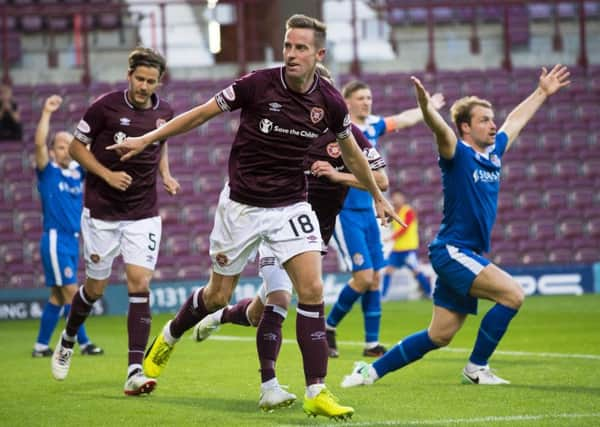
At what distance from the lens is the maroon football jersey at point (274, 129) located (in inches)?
265

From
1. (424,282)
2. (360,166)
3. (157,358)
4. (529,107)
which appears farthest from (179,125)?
(424,282)

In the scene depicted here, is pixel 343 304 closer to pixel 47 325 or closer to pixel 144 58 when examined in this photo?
pixel 47 325

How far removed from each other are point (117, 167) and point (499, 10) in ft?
71.9

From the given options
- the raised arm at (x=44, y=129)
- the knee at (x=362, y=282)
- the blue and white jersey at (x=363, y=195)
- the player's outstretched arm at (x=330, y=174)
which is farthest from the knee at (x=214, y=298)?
the raised arm at (x=44, y=129)

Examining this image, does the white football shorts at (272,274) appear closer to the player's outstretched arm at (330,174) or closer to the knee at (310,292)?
the knee at (310,292)

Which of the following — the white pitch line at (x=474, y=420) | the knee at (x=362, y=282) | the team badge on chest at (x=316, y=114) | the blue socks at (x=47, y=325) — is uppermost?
the team badge on chest at (x=316, y=114)

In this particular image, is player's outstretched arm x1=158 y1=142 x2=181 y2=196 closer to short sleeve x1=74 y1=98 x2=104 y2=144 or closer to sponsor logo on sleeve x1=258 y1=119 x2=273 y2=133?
short sleeve x1=74 y1=98 x2=104 y2=144

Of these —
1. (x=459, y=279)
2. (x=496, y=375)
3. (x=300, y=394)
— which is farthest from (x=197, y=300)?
(x=496, y=375)

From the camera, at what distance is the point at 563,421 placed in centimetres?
612

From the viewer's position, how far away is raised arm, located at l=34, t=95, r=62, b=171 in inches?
413

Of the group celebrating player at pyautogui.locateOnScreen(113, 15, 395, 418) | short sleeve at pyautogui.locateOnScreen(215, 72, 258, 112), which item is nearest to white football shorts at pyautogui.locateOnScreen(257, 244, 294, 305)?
celebrating player at pyautogui.locateOnScreen(113, 15, 395, 418)

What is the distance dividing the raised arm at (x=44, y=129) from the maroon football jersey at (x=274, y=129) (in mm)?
3916

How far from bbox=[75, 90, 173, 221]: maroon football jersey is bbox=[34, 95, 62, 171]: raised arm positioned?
1942 mm

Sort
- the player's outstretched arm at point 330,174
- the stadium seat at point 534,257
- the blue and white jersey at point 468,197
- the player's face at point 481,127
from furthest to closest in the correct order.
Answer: the stadium seat at point 534,257
the player's outstretched arm at point 330,174
the player's face at point 481,127
the blue and white jersey at point 468,197
